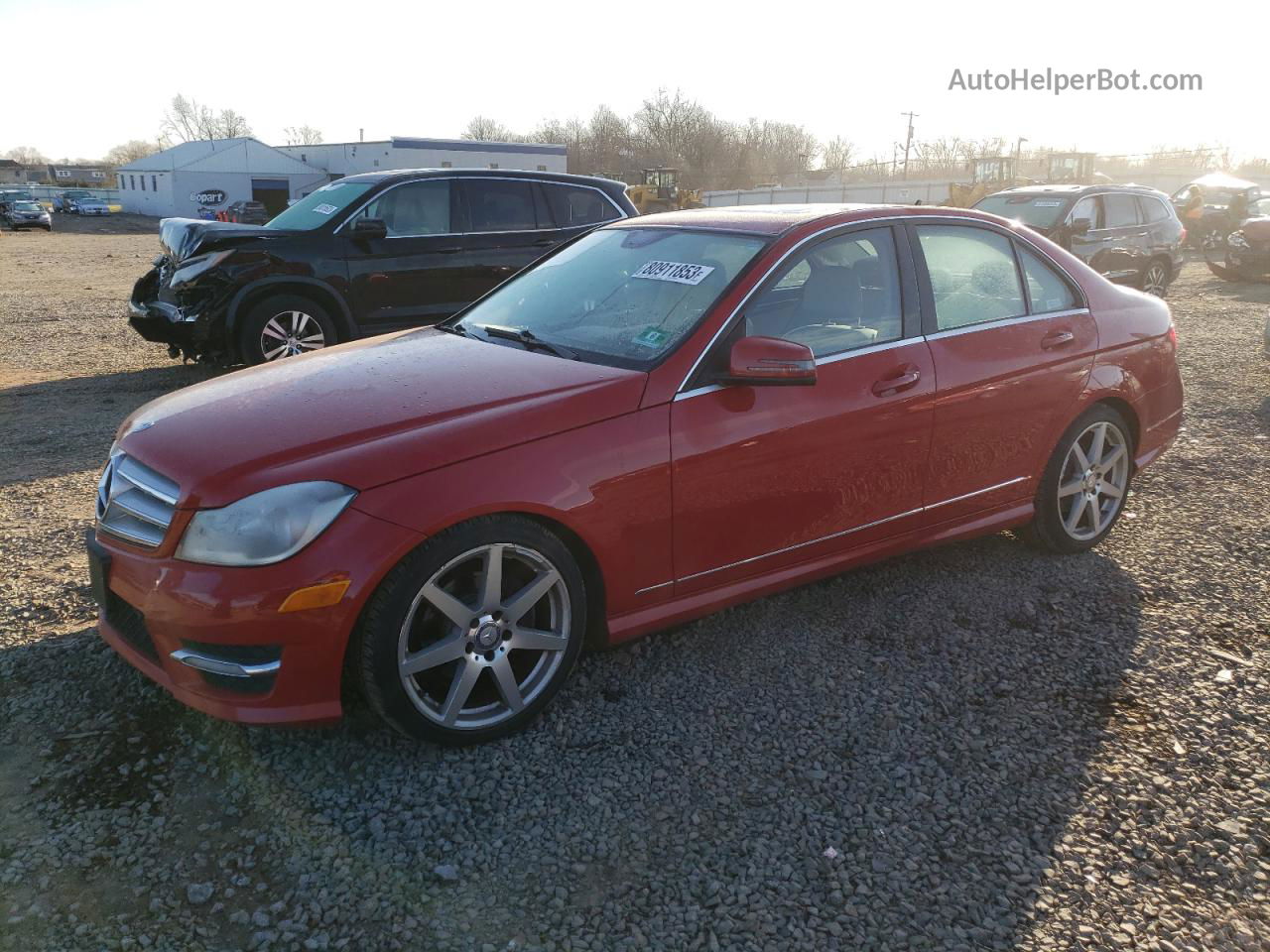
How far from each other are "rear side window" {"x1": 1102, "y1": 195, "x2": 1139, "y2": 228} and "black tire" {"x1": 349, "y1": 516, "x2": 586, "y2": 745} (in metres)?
12.9

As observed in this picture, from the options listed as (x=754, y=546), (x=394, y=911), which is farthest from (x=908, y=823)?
(x=394, y=911)

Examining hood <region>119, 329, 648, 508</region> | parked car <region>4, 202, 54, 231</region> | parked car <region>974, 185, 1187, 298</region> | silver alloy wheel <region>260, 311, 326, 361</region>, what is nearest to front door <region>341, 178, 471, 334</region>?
silver alloy wheel <region>260, 311, 326, 361</region>

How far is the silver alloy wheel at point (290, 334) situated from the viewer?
7.98 metres

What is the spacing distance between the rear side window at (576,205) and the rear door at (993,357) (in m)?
5.27

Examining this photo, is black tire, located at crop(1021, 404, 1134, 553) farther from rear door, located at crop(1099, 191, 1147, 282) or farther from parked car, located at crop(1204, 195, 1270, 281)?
parked car, located at crop(1204, 195, 1270, 281)

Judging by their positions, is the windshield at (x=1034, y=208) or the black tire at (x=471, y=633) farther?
the windshield at (x=1034, y=208)

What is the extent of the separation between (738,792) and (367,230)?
21.0 feet

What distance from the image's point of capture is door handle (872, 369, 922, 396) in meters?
3.76

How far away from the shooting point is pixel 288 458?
2.84 m

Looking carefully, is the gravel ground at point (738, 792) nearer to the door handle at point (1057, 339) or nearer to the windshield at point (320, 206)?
the door handle at point (1057, 339)

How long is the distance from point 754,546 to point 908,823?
1113mm

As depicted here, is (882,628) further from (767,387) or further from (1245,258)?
(1245,258)

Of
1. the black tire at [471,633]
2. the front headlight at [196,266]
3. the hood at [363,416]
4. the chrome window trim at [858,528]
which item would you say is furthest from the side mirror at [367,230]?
the black tire at [471,633]

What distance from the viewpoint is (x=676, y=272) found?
12.5ft
